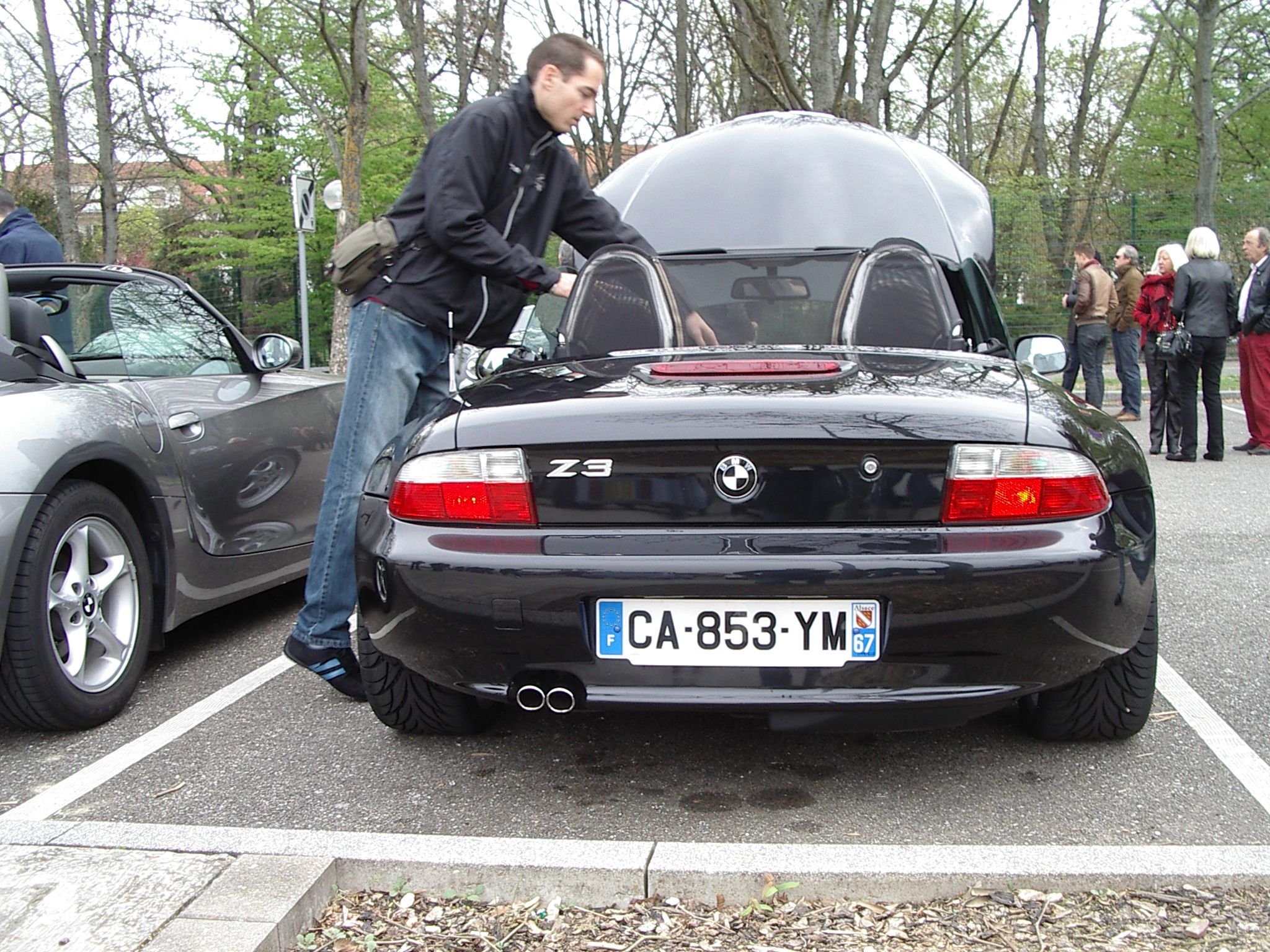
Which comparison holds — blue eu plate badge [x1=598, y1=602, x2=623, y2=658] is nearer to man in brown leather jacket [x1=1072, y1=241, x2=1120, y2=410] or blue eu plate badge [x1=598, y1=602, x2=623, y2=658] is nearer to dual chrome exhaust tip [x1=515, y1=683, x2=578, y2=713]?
dual chrome exhaust tip [x1=515, y1=683, x2=578, y2=713]

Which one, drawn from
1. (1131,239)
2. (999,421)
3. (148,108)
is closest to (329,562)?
(999,421)

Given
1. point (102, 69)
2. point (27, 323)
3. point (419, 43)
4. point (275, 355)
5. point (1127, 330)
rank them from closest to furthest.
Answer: point (27, 323)
point (275, 355)
point (1127, 330)
point (419, 43)
point (102, 69)

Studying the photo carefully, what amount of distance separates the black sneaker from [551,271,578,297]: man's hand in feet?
3.91

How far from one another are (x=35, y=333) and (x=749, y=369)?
90.0 inches

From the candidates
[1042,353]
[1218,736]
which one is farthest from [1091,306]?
[1218,736]

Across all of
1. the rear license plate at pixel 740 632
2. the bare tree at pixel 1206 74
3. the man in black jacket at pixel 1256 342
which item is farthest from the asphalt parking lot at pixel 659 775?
the bare tree at pixel 1206 74

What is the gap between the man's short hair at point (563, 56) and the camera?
3391 millimetres

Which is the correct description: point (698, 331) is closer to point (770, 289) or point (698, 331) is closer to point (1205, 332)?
point (770, 289)

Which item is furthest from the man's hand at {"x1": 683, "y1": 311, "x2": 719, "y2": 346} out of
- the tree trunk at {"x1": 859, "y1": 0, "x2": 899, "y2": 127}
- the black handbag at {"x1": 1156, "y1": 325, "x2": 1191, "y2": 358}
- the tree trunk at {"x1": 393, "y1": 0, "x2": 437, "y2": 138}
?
the tree trunk at {"x1": 393, "y1": 0, "x2": 437, "y2": 138}

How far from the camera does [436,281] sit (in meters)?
3.42

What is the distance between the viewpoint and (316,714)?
344 cm

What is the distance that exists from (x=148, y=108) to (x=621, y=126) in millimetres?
11598

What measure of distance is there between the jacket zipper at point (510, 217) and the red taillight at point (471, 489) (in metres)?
1.00

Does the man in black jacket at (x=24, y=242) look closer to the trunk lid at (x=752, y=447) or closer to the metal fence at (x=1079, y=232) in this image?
the trunk lid at (x=752, y=447)
